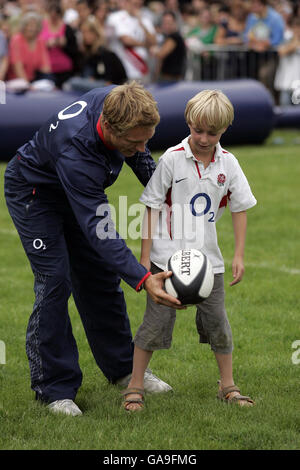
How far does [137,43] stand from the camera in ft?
51.7

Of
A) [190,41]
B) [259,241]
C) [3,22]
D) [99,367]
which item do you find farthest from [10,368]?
[190,41]

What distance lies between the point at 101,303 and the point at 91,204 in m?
1.02

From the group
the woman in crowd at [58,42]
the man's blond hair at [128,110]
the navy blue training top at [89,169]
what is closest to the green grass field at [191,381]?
the navy blue training top at [89,169]

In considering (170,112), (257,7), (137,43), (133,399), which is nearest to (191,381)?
(133,399)

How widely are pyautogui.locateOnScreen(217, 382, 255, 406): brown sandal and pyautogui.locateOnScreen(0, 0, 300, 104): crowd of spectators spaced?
10433mm

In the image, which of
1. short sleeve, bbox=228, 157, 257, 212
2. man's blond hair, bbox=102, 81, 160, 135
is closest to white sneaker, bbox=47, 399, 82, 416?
short sleeve, bbox=228, 157, 257, 212

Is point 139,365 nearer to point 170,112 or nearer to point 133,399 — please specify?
point 133,399

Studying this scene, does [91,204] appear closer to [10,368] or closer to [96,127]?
[96,127]

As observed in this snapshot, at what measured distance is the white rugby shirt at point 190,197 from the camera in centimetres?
463

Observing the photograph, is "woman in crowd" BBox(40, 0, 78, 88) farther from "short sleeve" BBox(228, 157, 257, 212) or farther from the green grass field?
"short sleeve" BBox(228, 157, 257, 212)

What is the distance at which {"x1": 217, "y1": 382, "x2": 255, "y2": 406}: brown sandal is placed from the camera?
481 cm

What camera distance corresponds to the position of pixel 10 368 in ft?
18.2

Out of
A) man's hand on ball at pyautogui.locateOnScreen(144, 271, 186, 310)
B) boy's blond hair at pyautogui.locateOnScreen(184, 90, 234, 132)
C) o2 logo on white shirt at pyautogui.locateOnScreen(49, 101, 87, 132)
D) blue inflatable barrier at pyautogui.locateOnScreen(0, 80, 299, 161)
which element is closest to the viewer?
man's hand on ball at pyautogui.locateOnScreen(144, 271, 186, 310)

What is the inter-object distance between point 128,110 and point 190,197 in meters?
0.83
